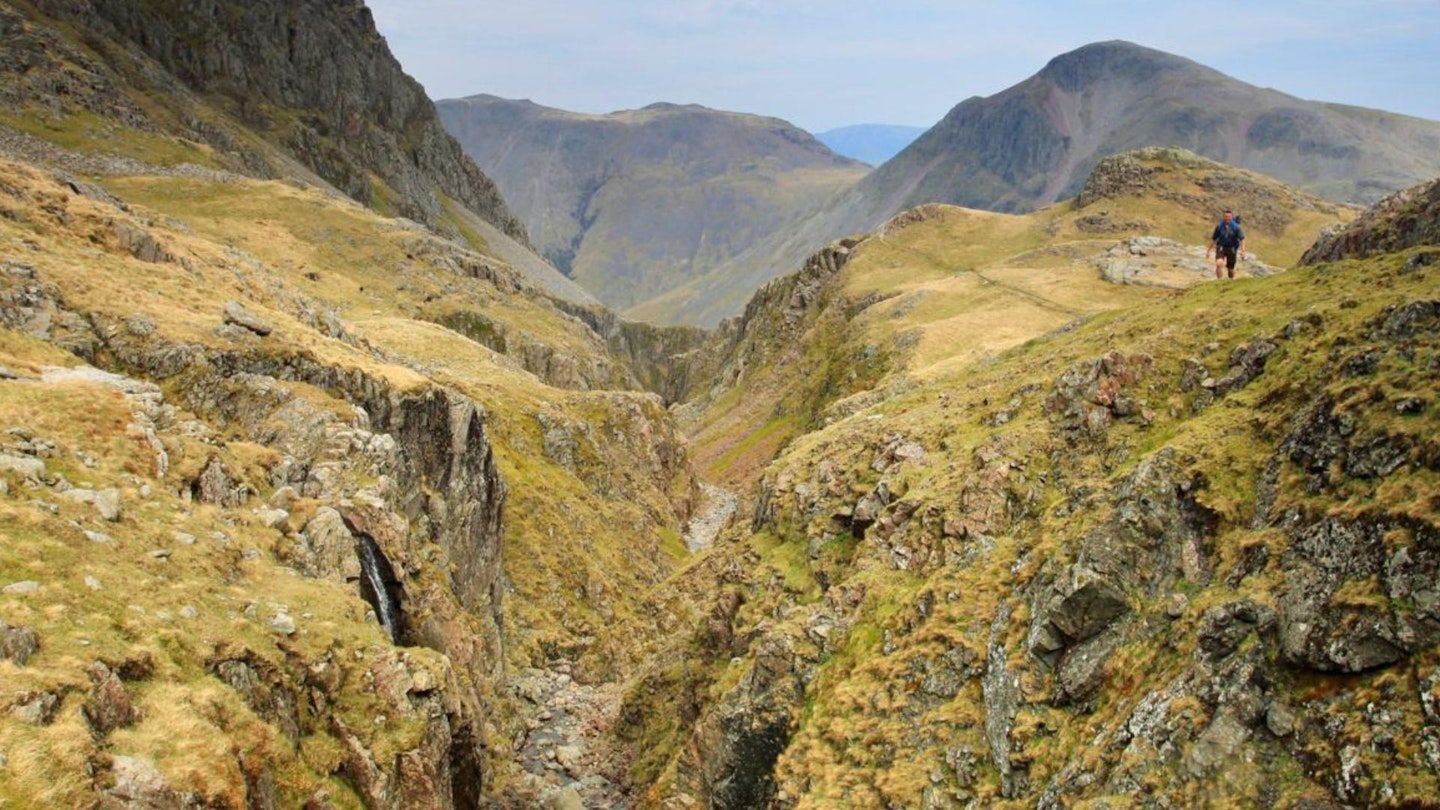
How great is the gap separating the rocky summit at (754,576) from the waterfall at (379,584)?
0.54ft

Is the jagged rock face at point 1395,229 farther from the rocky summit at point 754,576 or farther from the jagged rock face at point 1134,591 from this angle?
the jagged rock face at point 1134,591

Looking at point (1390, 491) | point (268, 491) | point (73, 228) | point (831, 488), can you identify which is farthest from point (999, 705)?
point (73, 228)

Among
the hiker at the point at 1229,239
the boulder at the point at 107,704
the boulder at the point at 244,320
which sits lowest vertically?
the boulder at the point at 107,704

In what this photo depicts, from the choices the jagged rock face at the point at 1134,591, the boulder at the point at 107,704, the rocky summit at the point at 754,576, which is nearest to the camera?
the jagged rock face at the point at 1134,591

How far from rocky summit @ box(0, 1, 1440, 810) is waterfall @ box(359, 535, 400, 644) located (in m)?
0.17

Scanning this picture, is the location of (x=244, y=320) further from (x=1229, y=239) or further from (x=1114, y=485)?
(x=1229, y=239)

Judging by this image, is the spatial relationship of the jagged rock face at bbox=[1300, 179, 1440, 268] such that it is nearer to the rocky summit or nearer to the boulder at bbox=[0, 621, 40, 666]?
the rocky summit

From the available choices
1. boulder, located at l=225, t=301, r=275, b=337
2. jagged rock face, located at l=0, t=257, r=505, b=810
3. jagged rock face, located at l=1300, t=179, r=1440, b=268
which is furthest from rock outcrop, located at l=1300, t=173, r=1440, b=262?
boulder, located at l=225, t=301, r=275, b=337

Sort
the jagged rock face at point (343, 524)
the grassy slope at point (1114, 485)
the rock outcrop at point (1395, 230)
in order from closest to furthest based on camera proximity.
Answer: the grassy slope at point (1114, 485) < the jagged rock face at point (343, 524) < the rock outcrop at point (1395, 230)

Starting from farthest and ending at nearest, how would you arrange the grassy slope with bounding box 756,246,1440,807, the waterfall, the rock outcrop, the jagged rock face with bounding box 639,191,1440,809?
the waterfall → the rock outcrop → the grassy slope with bounding box 756,246,1440,807 → the jagged rock face with bounding box 639,191,1440,809

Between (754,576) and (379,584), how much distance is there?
1711 cm

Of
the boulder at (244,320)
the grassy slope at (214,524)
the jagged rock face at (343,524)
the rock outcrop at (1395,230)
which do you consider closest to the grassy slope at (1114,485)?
the rock outcrop at (1395,230)

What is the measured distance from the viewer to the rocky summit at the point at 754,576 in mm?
17125

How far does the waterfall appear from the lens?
103ft
